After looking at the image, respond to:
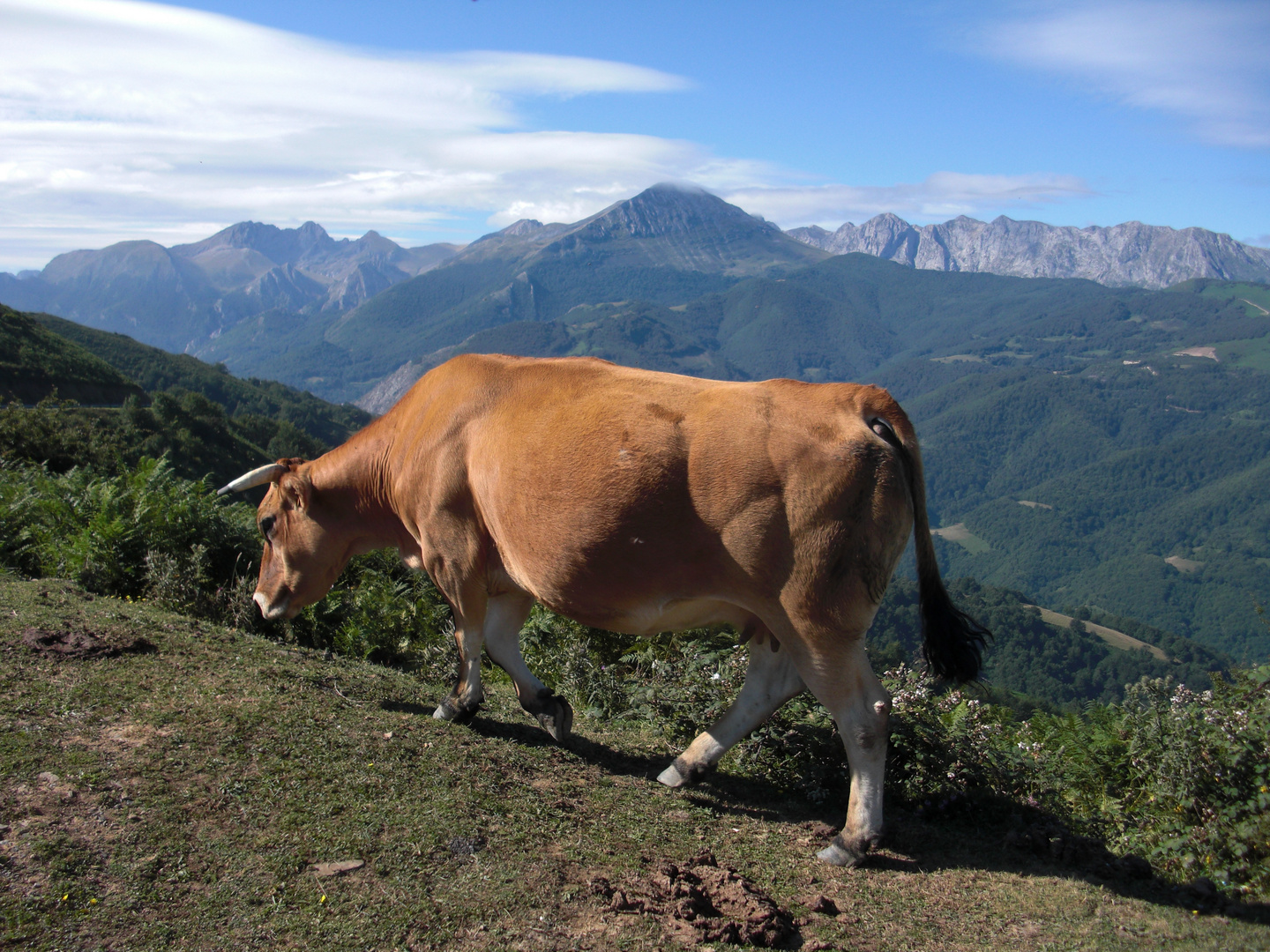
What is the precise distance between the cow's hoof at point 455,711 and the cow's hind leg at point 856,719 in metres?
2.83

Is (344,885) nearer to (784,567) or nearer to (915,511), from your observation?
(784,567)

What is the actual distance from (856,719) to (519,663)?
285 centimetres

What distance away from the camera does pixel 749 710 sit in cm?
598

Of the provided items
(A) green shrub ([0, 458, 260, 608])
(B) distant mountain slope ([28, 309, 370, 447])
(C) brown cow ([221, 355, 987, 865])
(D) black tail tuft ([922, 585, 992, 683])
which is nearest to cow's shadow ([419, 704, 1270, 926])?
(C) brown cow ([221, 355, 987, 865])

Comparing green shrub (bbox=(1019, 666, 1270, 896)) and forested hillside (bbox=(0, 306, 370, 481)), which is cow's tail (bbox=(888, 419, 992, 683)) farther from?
forested hillside (bbox=(0, 306, 370, 481))

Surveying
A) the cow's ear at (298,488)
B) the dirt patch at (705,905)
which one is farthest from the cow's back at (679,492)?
the cow's ear at (298,488)

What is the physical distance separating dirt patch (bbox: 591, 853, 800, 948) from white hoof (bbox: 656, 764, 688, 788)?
4.20 ft

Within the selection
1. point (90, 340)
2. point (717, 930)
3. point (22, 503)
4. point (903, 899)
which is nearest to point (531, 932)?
point (717, 930)

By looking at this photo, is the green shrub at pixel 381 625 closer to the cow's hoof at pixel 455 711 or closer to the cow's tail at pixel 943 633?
the cow's hoof at pixel 455 711

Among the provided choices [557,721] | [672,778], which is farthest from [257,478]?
[672,778]

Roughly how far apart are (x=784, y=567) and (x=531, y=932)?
2.28 metres

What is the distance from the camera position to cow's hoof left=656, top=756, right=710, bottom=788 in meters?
6.00

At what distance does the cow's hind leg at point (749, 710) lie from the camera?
5.96 metres

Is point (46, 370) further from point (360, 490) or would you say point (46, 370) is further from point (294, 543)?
point (360, 490)
